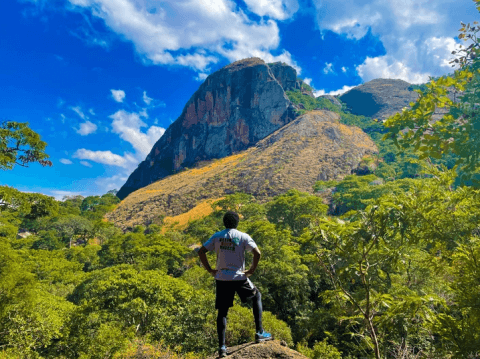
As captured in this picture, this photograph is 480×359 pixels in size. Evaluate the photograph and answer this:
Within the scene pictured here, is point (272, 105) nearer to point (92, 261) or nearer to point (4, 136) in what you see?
point (92, 261)

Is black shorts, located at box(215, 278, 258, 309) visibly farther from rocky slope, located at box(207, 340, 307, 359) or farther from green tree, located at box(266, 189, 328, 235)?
green tree, located at box(266, 189, 328, 235)

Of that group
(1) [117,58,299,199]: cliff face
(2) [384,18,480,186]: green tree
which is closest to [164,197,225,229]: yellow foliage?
(2) [384,18,480,186]: green tree

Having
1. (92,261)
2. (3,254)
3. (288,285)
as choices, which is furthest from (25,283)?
(92,261)

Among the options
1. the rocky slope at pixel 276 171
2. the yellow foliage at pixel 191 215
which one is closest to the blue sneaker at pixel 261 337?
the yellow foliage at pixel 191 215

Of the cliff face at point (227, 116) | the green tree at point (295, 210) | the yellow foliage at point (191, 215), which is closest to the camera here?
the green tree at point (295, 210)

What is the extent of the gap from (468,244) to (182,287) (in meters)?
13.2

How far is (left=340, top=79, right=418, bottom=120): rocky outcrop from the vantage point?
118 meters

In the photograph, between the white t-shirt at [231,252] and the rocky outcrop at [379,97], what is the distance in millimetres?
127095

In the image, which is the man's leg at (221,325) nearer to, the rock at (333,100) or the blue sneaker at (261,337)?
the blue sneaker at (261,337)

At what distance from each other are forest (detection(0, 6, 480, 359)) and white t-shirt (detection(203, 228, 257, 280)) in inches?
40.1

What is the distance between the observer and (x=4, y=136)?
36.1 ft

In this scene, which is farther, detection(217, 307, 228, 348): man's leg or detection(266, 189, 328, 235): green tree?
detection(266, 189, 328, 235): green tree

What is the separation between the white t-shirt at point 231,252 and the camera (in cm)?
342

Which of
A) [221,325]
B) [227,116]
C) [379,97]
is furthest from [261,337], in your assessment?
[379,97]
